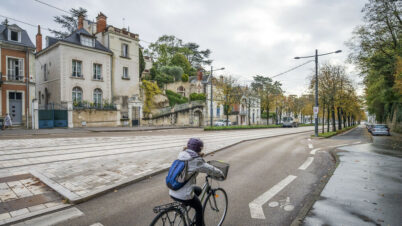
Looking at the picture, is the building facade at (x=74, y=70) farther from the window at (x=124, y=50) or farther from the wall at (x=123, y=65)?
the window at (x=124, y=50)

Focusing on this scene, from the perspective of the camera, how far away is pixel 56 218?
152 inches

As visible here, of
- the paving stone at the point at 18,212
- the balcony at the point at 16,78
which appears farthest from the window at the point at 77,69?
the paving stone at the point at 18,212

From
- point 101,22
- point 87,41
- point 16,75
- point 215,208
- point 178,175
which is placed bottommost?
point 215,208

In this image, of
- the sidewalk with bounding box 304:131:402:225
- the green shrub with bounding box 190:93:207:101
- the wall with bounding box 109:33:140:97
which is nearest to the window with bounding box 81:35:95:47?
the wall with bounding box 109:33:140:97

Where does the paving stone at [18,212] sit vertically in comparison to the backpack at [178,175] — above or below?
below

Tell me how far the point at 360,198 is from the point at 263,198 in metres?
2.06

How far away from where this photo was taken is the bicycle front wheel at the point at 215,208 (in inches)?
139

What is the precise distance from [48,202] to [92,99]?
27179 mm

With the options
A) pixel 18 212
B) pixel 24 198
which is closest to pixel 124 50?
pixel 24 198

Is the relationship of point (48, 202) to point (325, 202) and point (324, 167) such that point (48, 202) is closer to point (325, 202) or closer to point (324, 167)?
point (325, 202)

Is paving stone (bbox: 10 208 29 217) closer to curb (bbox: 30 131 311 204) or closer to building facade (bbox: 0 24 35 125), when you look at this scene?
curb (bbox: 30 131 311 204)

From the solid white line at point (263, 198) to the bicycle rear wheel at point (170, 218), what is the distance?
1.74 m

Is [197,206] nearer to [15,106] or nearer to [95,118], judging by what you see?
[95,118]

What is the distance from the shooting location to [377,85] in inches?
1013
